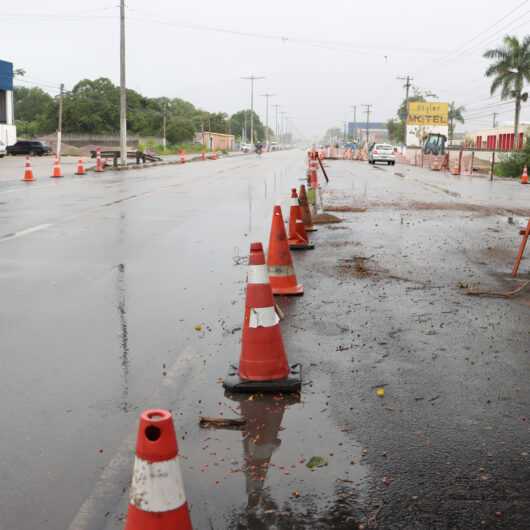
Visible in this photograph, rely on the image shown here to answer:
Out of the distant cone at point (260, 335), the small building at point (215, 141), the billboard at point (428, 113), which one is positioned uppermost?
the billboard at point (428, 113)

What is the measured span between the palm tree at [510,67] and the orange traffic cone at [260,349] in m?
58.9

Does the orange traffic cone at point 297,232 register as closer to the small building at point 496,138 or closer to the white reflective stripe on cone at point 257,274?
the white reflective stripe on cone at point 257,274

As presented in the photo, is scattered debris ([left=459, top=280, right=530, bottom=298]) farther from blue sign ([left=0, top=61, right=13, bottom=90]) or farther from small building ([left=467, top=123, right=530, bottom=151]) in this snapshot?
small building ([left=467, top=123, right=530, bottom=151])

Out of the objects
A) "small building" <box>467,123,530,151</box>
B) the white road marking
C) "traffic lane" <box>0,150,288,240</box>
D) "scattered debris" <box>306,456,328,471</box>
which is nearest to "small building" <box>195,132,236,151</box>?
"small building" <box>467,123,530,151</box>

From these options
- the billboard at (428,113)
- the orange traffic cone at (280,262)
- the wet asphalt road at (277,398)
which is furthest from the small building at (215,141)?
the orange traffic cone at (280,262)

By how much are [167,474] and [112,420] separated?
1726 mm

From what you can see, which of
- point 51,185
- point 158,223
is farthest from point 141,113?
point 158,223

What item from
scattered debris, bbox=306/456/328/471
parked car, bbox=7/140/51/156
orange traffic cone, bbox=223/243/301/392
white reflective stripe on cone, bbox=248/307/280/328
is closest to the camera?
scattered debris, bbox=306/456/328/471

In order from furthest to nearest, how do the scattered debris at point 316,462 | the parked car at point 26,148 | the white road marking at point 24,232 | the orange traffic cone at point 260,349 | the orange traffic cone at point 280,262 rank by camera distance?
1. the parked car at point 26,148
2. the white road marking at point 24,232
3. the orange traffic cone at point 280,262
4. the orange traffic cone at point 260,349
5. the scattered debris at point 316,462

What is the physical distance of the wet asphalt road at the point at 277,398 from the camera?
3346mm

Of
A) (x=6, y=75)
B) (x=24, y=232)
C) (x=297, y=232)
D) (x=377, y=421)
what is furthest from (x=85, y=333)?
(x=6, y=75)

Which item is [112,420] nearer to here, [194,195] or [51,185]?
[194,195]

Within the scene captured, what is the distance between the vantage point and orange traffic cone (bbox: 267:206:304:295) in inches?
289

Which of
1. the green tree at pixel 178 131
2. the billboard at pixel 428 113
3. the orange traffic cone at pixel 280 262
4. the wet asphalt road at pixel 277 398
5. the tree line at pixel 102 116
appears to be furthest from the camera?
the green tree at pixel 178 131
